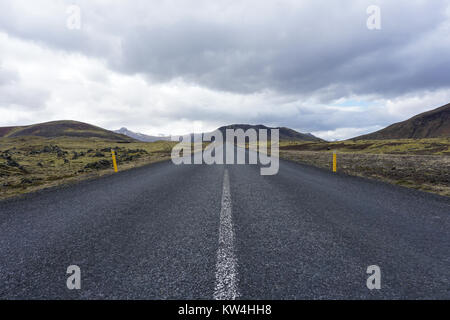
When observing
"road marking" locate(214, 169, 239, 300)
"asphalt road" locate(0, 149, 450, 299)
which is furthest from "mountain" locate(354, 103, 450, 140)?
"road marking" locate(214, 169, 239, 300)

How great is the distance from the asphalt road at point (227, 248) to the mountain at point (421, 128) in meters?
215

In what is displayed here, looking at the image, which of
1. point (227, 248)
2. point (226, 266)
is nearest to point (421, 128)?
point (227, 248)

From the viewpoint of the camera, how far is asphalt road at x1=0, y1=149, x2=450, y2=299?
2.33 metres

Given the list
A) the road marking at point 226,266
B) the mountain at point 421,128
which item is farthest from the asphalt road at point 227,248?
the mountain at point 421,128

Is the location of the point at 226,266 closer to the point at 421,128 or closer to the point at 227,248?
the point at 227,248

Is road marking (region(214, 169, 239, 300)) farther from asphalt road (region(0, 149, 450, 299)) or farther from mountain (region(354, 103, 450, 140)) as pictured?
mountain (region(354, 103, 450, 140))

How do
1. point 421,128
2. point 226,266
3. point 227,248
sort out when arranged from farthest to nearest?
point 421,128
point 227,248
point 226,266

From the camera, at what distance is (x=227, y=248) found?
319 centimetres

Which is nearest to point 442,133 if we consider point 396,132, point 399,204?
point 396,132

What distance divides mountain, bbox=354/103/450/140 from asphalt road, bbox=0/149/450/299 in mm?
215082

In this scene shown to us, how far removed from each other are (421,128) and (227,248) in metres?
237

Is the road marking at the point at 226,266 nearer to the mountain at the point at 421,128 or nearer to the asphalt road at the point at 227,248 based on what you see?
the asphalt road at the point at 227,248
